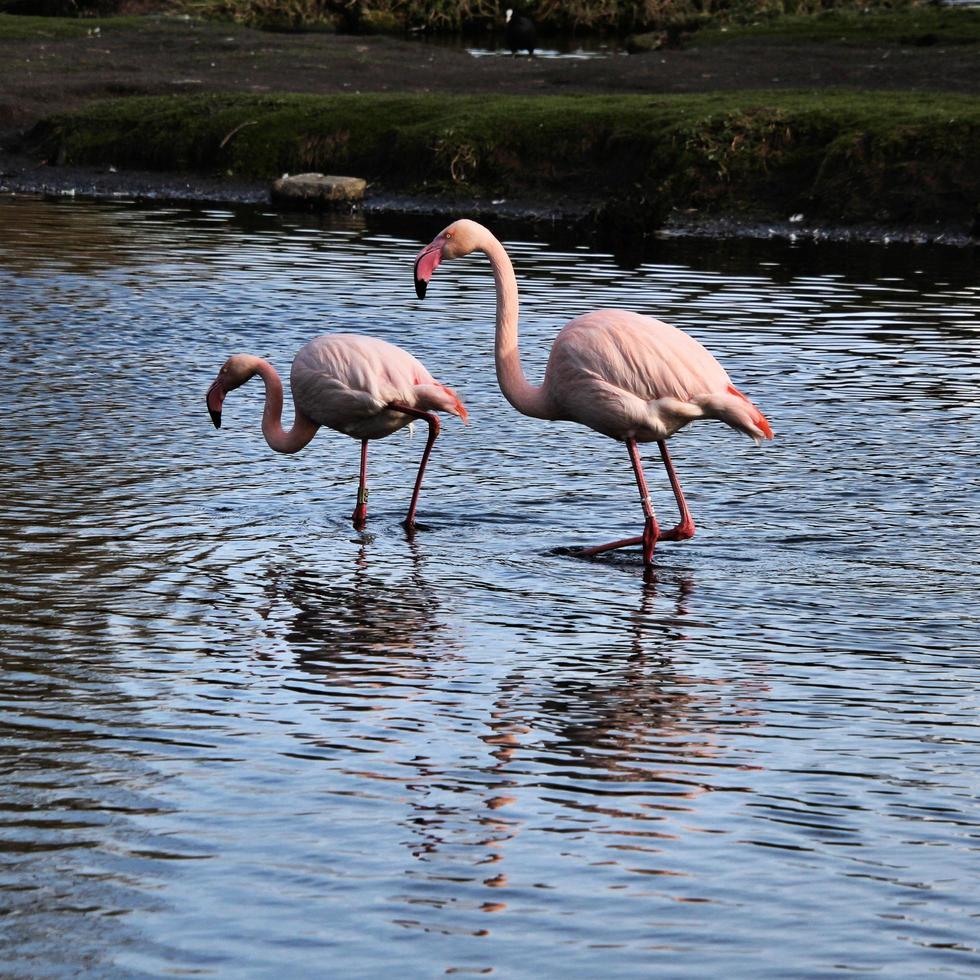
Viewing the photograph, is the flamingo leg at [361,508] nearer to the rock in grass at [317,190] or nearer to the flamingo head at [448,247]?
the flamingo head at [448,247]

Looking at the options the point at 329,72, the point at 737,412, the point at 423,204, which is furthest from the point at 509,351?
the point at 329,72

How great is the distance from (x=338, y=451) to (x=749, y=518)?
2970 mm

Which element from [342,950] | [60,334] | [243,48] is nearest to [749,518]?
[342,950]

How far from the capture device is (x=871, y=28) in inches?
1398

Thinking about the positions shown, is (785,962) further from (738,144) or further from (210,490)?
(738,144)

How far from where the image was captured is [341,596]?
27.1ft

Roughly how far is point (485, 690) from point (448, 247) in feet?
11.2

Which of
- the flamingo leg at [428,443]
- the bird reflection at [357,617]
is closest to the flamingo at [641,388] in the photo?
the flamingo leg at [428,443]

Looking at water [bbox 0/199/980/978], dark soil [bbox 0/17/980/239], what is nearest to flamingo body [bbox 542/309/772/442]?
water [bbox 0/199/980/978]

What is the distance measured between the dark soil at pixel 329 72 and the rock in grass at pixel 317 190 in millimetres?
616

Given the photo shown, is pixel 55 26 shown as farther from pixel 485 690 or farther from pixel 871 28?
pixel 485 690

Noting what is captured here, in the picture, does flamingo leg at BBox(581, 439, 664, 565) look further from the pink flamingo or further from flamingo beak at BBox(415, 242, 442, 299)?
flamingo beak at BBox(415, 242, 442, 299)

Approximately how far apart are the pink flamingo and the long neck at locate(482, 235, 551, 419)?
0.37 metres

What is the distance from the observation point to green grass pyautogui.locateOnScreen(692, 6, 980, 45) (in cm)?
3375
